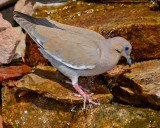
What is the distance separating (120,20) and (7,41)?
85.5 inches

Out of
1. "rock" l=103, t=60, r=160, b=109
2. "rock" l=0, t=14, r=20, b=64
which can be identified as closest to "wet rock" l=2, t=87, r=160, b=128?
"rock" l=103, t=60, r=160, b=109

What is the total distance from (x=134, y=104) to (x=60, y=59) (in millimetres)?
1574

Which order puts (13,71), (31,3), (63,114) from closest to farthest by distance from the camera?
(63,114) → (13,71) → (31,3)

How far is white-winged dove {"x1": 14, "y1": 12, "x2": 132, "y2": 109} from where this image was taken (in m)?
4.05

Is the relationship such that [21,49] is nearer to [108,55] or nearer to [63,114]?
[63,114]

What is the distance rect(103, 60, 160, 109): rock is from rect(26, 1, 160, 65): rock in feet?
1.12

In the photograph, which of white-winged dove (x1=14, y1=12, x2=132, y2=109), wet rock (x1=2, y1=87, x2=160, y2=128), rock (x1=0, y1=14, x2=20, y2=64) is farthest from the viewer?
rock (x1=0, y1=14, x2=20, y2=64)

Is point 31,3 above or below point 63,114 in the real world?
above

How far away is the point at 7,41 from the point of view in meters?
5.12

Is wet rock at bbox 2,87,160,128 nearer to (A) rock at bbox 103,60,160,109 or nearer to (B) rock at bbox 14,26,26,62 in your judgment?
(A) rock at bbox 103,60,160,109

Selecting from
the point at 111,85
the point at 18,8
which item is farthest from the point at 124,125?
the point at 18,8

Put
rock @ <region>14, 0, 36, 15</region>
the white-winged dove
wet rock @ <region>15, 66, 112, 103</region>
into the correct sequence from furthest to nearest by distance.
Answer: rock @ <region>14, 0, 36, 15</region> < wet rock @ <region>15, 66, 112, 103</region> < the white-winged dove

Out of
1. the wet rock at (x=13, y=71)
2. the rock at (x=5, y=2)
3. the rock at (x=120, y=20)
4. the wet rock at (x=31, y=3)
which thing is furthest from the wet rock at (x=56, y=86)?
the rock at (x=5, y=2)

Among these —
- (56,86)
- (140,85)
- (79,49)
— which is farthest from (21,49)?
(140,85)
